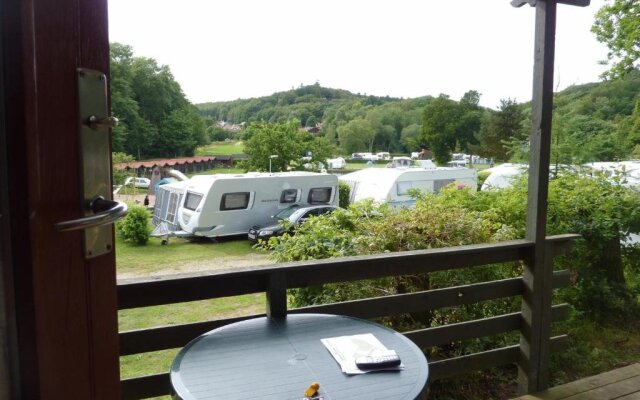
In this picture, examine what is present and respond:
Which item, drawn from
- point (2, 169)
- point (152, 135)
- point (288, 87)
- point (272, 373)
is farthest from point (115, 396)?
point (288, 87)

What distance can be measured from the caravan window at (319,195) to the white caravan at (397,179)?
2.21 feet

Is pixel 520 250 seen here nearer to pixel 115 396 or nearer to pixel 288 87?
pixel 115 396

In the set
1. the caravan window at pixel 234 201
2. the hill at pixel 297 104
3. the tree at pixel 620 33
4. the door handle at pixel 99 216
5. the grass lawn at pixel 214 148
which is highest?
the tree at pixel 620 33

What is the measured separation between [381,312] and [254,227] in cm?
956

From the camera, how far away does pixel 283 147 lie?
1497 centimetres

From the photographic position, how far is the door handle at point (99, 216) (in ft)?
1.84

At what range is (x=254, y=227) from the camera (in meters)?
11.4

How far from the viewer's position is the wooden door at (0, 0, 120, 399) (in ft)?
A: 1.72

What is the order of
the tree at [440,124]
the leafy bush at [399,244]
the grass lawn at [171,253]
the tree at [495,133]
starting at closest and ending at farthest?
1. the leafy bush at [399,244]
2. the grass lawn at [171,253]
3. the tree at [440,124]
4. the tree at [495,133]

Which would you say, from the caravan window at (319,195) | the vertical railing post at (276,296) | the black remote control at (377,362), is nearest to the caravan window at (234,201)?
the caravan window at (319,195)

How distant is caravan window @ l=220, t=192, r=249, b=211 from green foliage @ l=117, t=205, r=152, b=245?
354cm

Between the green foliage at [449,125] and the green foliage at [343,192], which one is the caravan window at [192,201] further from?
the green foliage at [449,125]

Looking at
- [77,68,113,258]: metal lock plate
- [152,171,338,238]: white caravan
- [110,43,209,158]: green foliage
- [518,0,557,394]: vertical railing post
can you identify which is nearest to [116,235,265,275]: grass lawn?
[152,171,338,238]: white caravan

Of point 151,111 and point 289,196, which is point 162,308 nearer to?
point 151,111
